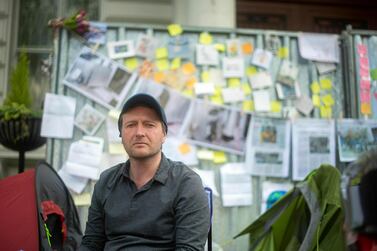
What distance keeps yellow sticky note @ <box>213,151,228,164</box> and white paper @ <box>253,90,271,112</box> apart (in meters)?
0.49

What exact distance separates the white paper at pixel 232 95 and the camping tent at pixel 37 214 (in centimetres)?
153

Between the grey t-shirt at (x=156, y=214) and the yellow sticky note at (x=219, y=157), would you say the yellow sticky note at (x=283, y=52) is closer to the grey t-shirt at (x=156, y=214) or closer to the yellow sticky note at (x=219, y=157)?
the yellow sticky note at (x=219, y=157)

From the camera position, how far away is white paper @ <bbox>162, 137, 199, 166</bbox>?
3.61m

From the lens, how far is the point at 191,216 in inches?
81.3

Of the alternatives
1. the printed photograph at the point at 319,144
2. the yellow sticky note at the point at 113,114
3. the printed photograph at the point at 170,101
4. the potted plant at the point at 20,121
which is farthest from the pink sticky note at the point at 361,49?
the potted plant at the point at 20,121

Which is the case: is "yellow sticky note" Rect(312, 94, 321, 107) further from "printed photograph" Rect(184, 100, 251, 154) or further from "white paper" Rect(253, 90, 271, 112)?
"printed photograph" Rect(184, 100, 251, 154)

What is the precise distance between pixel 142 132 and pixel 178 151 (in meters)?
1.48

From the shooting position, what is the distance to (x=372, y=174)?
60.3 inches

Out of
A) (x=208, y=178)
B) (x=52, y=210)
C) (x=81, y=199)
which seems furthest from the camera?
(x=208, y=178)

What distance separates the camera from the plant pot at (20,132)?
3803 mm

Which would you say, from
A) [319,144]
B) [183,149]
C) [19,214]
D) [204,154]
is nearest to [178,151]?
[183,149]

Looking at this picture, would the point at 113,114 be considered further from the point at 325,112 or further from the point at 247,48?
the point at 325,112

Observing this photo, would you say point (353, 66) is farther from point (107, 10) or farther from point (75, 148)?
point (107, 10)

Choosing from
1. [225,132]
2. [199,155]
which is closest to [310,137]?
[225,132]
